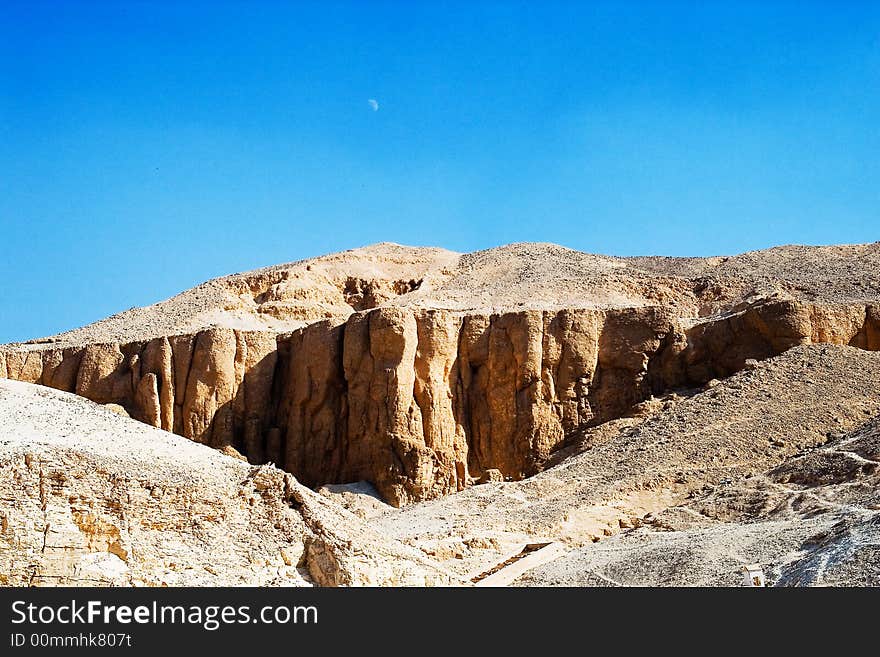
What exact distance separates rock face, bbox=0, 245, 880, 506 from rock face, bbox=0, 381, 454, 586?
17706mm

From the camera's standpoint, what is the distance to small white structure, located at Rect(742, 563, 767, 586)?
2922cm

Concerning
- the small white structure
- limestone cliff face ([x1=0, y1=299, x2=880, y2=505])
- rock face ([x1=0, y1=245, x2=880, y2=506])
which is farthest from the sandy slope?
the small white structure

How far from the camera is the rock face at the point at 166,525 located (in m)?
27.2

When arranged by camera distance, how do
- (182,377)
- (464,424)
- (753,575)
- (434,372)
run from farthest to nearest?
(182,377), (464,424), (434,372), (753,575)

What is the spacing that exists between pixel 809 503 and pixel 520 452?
17277mm

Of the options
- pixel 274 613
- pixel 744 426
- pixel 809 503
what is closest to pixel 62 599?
pixel 274 613

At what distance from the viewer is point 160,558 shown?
91.9 ft

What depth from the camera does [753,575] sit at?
2966 cm

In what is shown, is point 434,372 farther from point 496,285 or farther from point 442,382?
point 496,285

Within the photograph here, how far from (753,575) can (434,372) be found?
25.1m

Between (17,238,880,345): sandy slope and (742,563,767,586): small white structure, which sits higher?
(17,238,880,345): sandy slope

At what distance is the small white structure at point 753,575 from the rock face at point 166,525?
6.76 m

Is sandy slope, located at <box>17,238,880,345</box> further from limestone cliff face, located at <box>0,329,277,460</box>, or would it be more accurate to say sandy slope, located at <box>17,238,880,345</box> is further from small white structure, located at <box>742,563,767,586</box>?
small white structure, located at <box>742,563,767,586</box>

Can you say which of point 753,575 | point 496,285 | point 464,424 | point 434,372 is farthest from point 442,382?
point 753,575
